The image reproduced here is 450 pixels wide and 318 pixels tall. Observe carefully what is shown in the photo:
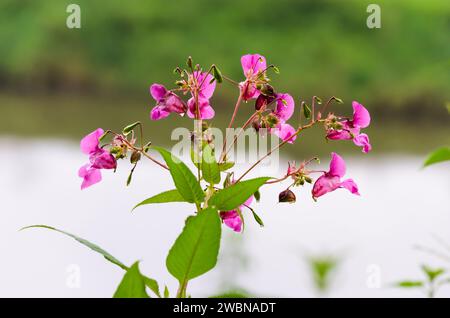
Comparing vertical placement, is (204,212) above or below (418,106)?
below

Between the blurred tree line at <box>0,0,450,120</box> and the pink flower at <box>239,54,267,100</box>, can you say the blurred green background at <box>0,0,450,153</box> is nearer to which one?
the blurred tree line at <box>0,0,450,120</box>

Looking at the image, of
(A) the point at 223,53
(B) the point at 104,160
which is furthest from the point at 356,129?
(A) the point at 223,53

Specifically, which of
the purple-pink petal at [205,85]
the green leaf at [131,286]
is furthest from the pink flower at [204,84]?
the green leaf at [131,286]

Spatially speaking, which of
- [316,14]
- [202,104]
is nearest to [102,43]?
[316,14]

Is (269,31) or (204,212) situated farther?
(269,31)

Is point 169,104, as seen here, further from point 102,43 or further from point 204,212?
point 102,43

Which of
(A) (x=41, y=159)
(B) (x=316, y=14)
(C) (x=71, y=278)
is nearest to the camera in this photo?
(C) (x=71, y=278)
